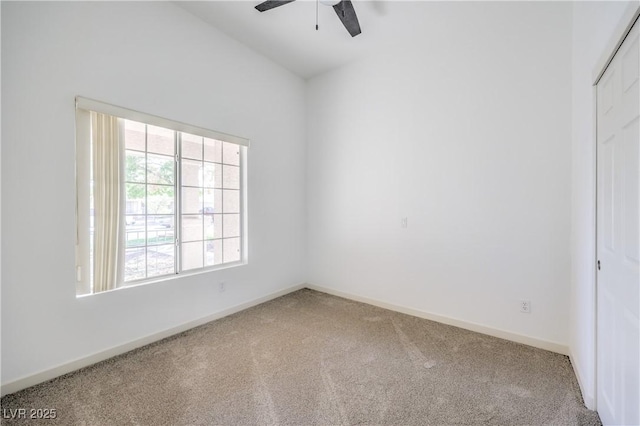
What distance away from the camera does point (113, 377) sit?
1.99 metres

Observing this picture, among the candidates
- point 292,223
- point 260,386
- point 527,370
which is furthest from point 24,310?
point 527,370

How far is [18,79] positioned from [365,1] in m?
2.82

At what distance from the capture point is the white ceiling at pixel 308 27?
8.61 ft

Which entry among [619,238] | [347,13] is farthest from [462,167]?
[347,13]

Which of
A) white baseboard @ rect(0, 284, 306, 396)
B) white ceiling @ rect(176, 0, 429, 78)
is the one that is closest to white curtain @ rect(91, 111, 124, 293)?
white baseboard @ rect(0, 284, 306, 396)

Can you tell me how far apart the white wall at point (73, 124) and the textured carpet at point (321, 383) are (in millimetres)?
294

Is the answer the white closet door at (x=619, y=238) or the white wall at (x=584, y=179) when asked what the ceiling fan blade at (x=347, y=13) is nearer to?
the white wall at (x=584, y=179)

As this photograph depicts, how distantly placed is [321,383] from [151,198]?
7.47 feet

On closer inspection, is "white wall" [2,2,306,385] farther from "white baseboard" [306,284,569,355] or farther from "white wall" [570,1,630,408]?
"white wall" [570,1,630,408]

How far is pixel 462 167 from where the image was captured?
9.16ft

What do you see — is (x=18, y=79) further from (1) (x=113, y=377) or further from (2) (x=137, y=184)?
(1) (x=113, y=377)

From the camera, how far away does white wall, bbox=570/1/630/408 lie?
163 cm

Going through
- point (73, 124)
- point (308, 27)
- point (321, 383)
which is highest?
point (308, 27)

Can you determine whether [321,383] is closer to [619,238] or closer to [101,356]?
[101,356]
